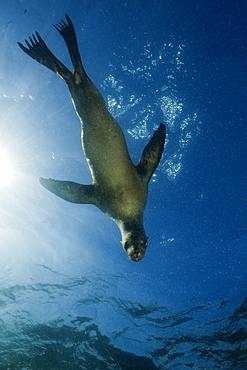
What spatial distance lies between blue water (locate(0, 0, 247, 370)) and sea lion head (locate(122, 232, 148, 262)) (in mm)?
6384

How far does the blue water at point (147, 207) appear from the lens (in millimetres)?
6645

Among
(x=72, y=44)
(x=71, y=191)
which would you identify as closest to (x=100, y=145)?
(x=71, y=191)

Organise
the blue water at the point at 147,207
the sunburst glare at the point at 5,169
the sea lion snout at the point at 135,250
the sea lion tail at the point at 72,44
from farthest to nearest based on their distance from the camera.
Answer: the sunburst glare at the point at 5,169
the blue water at the point at 147,207
the sea lion tail at the point at 72,44
the sea lion snout at the point at 135,250

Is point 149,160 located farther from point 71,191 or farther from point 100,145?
point 71,191

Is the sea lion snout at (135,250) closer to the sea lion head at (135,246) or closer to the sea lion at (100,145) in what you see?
the sea lion head at (135,246)

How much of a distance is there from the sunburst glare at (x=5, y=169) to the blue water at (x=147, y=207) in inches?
15.5

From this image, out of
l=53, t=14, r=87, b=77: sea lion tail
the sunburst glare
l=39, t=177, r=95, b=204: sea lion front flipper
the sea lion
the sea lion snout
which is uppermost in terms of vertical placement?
the sunburst glare

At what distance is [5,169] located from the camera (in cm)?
1107

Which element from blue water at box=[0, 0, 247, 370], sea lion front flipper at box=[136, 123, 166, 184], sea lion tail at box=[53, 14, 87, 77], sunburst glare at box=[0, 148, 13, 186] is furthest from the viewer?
sunburst glare at box=[0, 148, 13, 186]

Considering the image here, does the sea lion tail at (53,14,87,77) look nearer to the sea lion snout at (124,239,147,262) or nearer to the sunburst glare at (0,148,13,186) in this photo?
the sea lion snout at (124,239,147,262)

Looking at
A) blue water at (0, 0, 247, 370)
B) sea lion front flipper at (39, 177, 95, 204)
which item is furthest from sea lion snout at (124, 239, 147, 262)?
blue water at (0, 0, 247, 370)

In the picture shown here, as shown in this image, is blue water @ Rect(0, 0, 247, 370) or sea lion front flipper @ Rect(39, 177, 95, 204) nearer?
sea lion front flipper @ Rect(39, 177, 95, 204)

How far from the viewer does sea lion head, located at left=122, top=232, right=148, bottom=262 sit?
298 cm

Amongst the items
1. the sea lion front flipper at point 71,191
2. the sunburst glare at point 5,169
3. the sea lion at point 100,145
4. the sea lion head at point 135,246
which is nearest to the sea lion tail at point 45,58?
the sea lion at point 100,145
